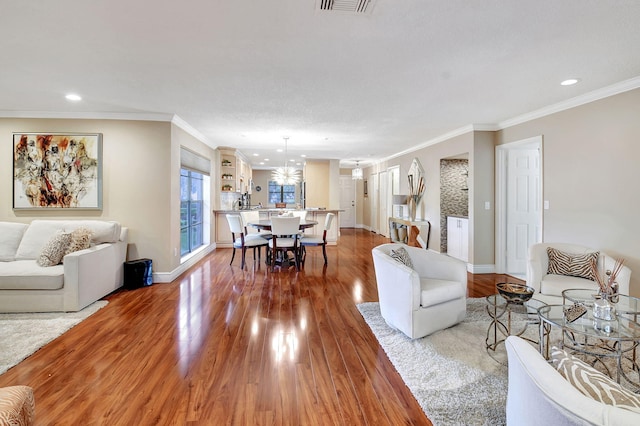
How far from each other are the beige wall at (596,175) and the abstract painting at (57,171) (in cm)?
624

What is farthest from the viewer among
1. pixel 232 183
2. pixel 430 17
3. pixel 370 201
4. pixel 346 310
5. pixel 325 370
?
pixel 370 201

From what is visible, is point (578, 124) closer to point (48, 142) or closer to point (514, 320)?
point (514, 320)

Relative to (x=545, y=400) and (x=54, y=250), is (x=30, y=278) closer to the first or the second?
(x=54, y=250)

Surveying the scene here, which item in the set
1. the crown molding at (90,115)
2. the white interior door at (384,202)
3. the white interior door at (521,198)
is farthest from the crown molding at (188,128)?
the white interior door at (384,202)

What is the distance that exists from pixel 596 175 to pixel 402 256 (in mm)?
2527

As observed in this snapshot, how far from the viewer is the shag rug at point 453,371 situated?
5.78ft

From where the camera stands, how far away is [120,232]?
422cm

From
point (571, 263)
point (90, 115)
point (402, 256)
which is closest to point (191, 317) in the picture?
point (402, 256)

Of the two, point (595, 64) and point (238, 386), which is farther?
point (595, 64)

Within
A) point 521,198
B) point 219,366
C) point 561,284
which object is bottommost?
point 219,366

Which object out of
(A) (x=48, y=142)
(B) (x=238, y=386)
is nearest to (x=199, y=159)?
(A) (x=48, y=142)

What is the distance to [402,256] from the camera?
10.1 ft

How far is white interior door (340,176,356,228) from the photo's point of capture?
38.6 feet

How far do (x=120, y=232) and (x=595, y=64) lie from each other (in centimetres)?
570
